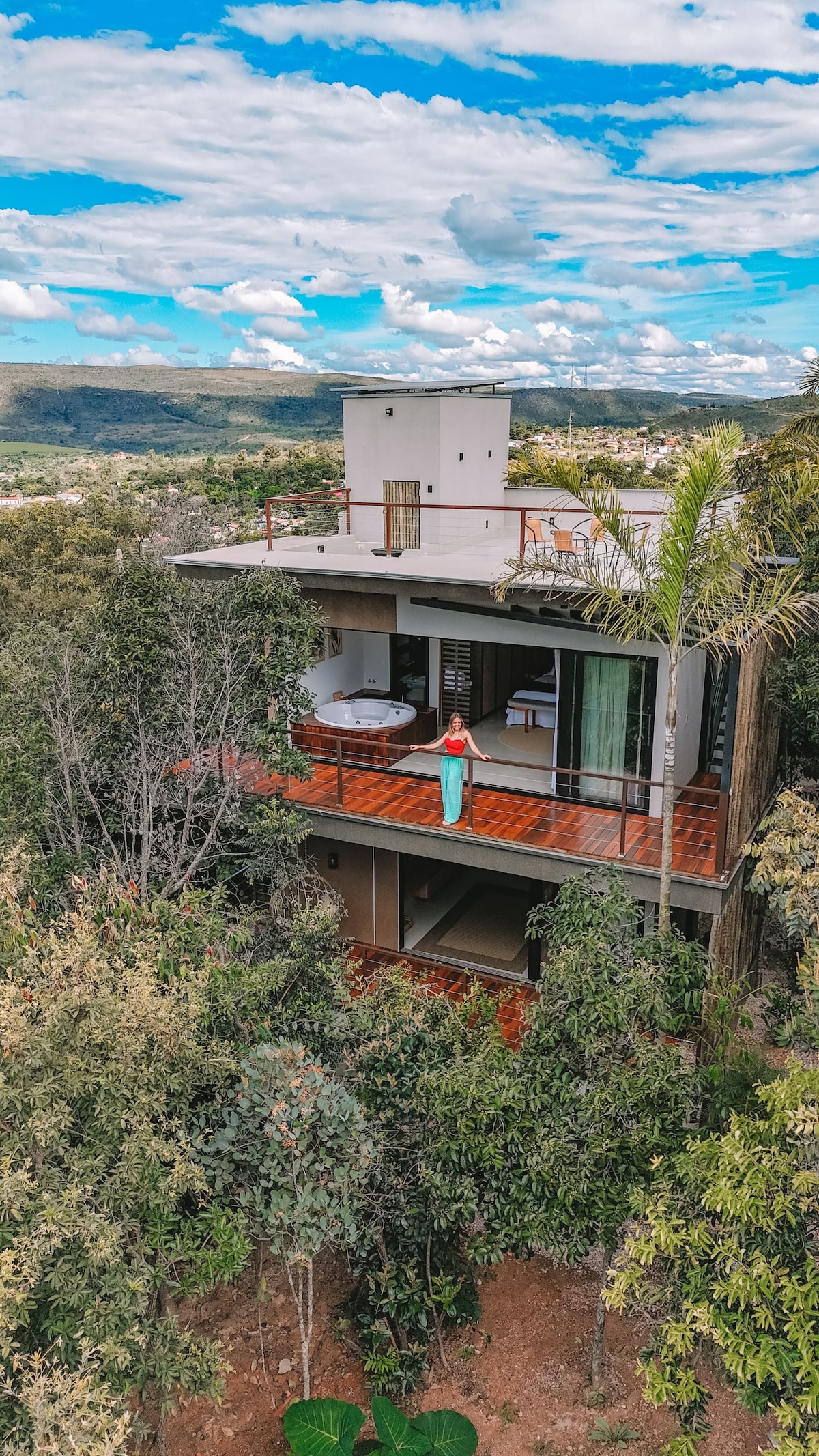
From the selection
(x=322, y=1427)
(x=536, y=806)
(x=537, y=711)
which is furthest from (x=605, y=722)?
(x=322, y=1427)

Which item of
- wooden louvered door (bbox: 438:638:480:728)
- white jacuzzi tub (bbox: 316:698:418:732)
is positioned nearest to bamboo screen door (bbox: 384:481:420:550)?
wooden louvered door (bbox: 438:638:480:728)

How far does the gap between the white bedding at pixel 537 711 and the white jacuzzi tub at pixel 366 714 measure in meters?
1.45

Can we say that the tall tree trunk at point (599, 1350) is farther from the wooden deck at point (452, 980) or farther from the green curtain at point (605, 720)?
the green curtain at point (605, 720)

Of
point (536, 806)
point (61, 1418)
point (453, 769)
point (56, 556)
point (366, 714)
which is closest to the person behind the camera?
point (61, 1418)

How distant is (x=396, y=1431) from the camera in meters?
6.31

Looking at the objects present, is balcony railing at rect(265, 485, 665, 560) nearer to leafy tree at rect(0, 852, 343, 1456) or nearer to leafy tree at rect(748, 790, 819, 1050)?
leafy tree at rect(748, 790, 819, 1050)

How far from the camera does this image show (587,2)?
14.8m

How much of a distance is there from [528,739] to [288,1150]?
335 inches

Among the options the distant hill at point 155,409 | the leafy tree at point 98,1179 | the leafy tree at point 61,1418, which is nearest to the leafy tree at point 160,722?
the leafy tree at point 98,1179

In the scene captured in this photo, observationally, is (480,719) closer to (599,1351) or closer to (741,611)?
(741,611)

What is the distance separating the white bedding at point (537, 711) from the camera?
13.8m

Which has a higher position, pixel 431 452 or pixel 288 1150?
pixel 431 452

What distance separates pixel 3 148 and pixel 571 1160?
39101mm

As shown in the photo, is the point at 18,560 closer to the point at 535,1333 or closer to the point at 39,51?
the point at 39,51
